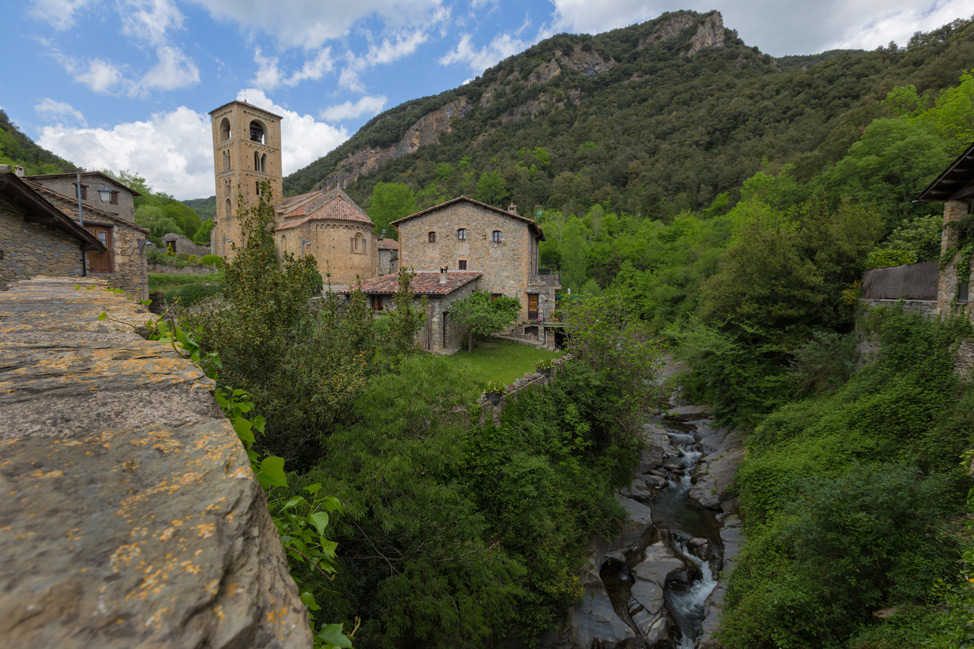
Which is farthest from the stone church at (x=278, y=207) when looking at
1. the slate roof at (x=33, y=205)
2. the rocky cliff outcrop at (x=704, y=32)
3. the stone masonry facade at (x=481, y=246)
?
the rocky cliff outcrop at (x=704, y=32)

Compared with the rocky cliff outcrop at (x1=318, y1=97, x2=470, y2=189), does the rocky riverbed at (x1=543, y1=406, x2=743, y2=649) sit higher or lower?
lower

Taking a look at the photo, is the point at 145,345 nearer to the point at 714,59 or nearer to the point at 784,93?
the point at 784,93

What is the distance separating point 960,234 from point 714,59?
4396 inches

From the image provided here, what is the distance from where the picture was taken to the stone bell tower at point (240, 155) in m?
38.2

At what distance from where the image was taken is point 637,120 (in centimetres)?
8456

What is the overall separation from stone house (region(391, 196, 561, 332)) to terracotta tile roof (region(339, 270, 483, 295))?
1.07 meters

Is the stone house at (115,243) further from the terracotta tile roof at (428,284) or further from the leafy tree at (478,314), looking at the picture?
the leafy tree at (478,314)

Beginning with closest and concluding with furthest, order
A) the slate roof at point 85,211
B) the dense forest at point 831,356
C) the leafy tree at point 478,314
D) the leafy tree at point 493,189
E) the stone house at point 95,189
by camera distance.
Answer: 1. the dense forest at point 831,356
2. the slate roof at point 85,211
3. the leafy tree at point 478,314
4. the stone house at point 95,189
5. the leafy tree at point 493,189

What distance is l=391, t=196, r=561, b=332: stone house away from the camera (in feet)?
85.3

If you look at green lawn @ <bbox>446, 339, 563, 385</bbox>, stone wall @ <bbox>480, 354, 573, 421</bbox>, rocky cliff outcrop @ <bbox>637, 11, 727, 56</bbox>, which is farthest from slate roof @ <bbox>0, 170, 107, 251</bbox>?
rocky cliff outcrop @ <bbox>637, 11, 727, 56</bbox>

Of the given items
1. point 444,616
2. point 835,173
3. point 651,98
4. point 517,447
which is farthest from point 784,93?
point 444,616

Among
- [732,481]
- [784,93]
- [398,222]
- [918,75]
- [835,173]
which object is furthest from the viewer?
[784,93]

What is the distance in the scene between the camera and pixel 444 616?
731cm

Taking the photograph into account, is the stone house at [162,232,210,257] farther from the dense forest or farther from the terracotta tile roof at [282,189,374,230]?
the dense forest
